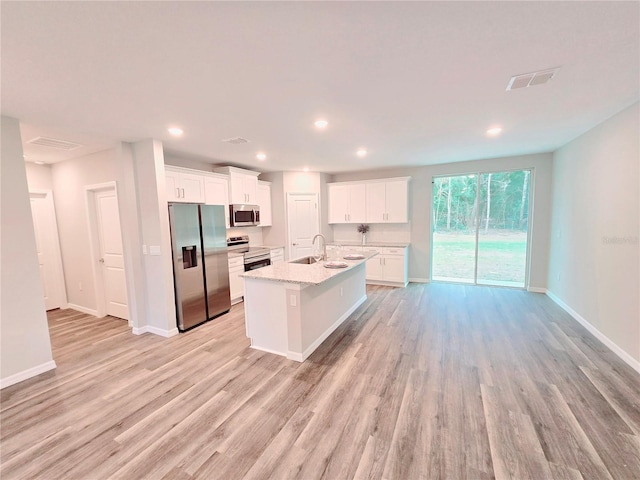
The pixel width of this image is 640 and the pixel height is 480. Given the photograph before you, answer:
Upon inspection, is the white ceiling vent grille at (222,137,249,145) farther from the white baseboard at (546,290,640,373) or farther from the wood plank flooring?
the white baseboard at (546,290,640,373)

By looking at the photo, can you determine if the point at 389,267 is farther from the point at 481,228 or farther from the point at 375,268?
the point at 481,228

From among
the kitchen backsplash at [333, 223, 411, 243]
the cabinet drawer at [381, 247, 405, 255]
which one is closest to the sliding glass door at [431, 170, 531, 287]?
the kitchen backsplash at [333, 223, 411, 243]

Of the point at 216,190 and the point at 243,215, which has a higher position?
the point at 216,190

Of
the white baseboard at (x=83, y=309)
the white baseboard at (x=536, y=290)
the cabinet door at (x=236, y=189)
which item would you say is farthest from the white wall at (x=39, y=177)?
the white baseboard at (x=536, y=290)

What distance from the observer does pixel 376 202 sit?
620 centimetres

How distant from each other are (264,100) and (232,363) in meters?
2.70

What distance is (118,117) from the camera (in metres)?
2.69

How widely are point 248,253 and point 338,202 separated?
2.64 metres

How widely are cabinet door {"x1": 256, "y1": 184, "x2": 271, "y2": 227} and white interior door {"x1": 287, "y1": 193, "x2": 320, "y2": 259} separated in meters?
0.46

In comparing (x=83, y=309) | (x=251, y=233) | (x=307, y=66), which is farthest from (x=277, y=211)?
(x=307, y=66)

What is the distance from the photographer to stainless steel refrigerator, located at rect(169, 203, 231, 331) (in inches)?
146

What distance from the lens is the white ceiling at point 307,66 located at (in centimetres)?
140

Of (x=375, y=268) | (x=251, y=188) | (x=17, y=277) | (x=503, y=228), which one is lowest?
(x=375, y=268)

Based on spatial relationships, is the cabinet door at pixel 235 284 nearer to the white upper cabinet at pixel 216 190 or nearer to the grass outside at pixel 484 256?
the white upper cabinet at pixel 216 190
